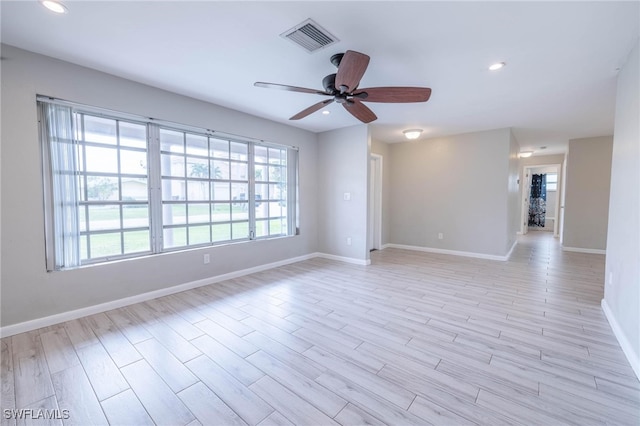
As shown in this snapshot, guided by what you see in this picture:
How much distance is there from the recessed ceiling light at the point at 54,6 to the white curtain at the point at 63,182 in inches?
41.0

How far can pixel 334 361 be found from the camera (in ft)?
6.37

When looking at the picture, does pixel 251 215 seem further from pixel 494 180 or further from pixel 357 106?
pixel 494 180

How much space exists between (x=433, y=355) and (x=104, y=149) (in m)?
3.76

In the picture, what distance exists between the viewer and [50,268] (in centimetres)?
248

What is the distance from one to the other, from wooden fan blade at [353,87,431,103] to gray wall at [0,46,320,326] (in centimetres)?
234

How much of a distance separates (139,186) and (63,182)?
652 millimetres

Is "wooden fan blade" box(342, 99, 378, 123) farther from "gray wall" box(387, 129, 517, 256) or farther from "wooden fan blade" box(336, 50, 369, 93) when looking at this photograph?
"gray wall" box(387, 129, 517, 256)

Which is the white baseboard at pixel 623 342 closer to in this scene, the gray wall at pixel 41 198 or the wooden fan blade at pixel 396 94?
the wooden fan blade at pixel 396 94

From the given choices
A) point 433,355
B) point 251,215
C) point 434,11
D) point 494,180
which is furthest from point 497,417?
point 494,180

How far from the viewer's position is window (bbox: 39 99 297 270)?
99.0 inches

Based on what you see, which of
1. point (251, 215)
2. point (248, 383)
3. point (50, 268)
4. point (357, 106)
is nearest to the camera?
point (248, 383)

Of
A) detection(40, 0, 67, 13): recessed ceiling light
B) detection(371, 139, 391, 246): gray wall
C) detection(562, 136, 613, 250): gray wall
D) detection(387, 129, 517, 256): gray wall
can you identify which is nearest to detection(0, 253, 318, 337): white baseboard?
detection(40, 0, 67, 13): recessed ceiling light

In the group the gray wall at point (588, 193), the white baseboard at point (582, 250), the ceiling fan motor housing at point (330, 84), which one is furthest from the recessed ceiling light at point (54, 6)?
the white baseboard at point (582, 250)

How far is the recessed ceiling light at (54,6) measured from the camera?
1722mm
